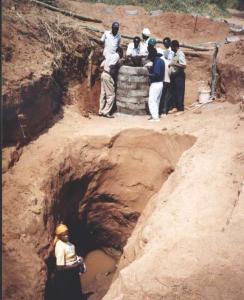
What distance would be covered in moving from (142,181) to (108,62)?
2970mm

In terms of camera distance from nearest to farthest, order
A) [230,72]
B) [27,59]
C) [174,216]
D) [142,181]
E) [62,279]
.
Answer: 1. [174,216]
2. [62,279]
3. [27,59]
4. [142,181]
5. [230,72]

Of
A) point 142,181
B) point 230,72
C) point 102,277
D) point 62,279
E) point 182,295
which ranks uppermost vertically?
point 230,72

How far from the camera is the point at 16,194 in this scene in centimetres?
758

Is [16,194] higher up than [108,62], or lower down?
lower down

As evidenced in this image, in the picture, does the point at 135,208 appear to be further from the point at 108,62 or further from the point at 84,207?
the point at 108,62

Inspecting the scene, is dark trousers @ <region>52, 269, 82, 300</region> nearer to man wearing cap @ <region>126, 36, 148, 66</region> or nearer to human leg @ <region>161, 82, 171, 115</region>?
Result: human leg @ <region>161, 82, 171, 115</region>

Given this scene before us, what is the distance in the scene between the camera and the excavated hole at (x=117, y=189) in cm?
895

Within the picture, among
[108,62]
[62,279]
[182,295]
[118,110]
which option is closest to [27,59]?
[108,62]

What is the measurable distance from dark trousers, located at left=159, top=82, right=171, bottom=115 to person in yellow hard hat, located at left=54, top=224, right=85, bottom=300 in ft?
15.2

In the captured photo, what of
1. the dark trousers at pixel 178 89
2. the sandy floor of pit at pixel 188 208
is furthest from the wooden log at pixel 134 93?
the dark trousers at pixel 178 89

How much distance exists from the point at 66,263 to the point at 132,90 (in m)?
4.91

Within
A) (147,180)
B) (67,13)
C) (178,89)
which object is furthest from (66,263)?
(67,13)

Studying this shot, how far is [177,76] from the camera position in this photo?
997 cm

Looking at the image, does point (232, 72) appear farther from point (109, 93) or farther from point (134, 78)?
point (109, 93)
